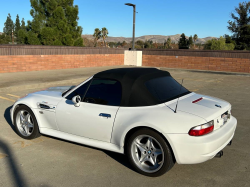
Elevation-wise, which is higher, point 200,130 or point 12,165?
point 200,130

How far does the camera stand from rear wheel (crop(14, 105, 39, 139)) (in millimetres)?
5078

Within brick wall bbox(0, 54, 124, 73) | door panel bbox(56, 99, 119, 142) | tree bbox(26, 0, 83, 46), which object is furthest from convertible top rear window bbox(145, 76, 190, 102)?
tree bbox(26, 0, 83, 46)

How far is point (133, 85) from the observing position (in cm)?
411

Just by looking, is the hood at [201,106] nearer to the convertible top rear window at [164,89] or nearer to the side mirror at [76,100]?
the convertible top rear window at [164,89]

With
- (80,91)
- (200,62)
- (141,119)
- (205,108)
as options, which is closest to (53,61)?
(200,62)

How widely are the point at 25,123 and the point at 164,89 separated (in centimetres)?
289

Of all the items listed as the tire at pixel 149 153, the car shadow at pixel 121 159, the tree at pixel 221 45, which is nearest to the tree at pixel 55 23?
the car shadow at pixel 121 159

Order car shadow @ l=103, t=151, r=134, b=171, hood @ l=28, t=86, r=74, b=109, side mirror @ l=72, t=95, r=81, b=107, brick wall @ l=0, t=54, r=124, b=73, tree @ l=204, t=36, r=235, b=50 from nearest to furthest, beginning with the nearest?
1. car shadow @ l=103, t=151, r=134, b=171
2. side mirror @ l=72, t=95, r=81, b=107
3. hood @ l=28, t=86, r=74, b=109
4. brick wall @ l=0, t=54, r=124, b=73
5. tree @ l=204, t=36, r=235, b=50

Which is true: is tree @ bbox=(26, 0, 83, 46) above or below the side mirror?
above

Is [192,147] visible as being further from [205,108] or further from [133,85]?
[133,85]

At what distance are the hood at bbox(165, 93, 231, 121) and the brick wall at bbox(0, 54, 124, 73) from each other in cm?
1472

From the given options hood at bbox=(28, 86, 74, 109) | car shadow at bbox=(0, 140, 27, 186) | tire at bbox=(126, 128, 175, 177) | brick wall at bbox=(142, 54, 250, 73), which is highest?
brick wall at bbox=(142, 54, 250, 73)

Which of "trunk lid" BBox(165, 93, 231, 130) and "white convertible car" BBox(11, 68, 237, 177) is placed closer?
"white convertible car" BBox(11, 68, 237, 177)

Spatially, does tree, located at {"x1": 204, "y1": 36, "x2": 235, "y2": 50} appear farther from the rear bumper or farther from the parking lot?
the rear bumper
